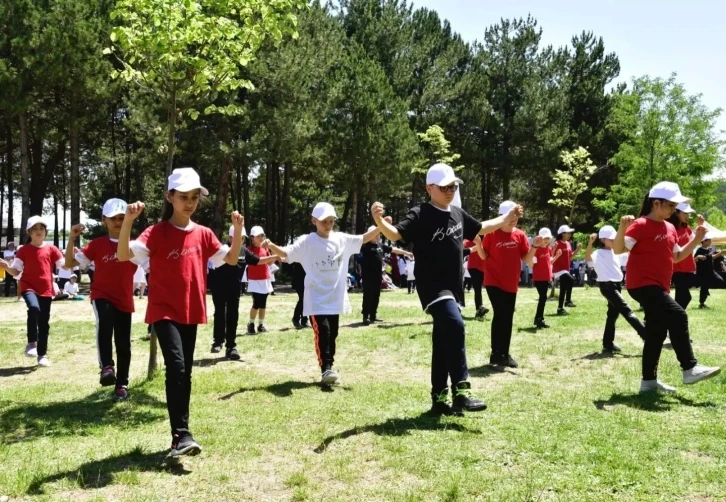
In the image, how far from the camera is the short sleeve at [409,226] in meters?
5.39

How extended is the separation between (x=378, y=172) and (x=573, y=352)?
872 inches

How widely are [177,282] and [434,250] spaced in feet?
6.80

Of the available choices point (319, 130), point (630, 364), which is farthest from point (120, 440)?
point (319, 130)

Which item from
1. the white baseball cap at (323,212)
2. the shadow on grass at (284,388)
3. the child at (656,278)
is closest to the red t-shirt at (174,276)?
the shadow on grass at (284,388)

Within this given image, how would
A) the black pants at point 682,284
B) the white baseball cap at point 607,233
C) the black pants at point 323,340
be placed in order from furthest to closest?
1. the black pants at point 682,284
2. the white baseball cap at point 607,233
3. the black pants at point 323,340

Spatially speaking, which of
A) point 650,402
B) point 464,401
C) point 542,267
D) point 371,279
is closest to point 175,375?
point 464,401

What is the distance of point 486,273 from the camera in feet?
27.2

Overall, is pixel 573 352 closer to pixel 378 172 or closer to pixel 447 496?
pixel 447 496

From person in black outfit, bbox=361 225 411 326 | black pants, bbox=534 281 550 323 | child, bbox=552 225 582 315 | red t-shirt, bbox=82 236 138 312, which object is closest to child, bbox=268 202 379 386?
red t-shirt, bbox=82 236 138 312

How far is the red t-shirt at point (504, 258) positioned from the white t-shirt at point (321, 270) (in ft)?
6.22

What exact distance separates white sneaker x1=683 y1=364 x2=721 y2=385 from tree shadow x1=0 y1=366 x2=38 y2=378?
764cm

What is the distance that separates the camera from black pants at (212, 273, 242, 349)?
9344 millimetres

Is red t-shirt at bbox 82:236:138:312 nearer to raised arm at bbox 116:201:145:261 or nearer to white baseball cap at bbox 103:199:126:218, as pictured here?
white baseball cap at bbox 103:199:126:218

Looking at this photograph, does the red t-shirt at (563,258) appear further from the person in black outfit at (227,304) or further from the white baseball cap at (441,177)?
the white baseball cap at (441,177)
